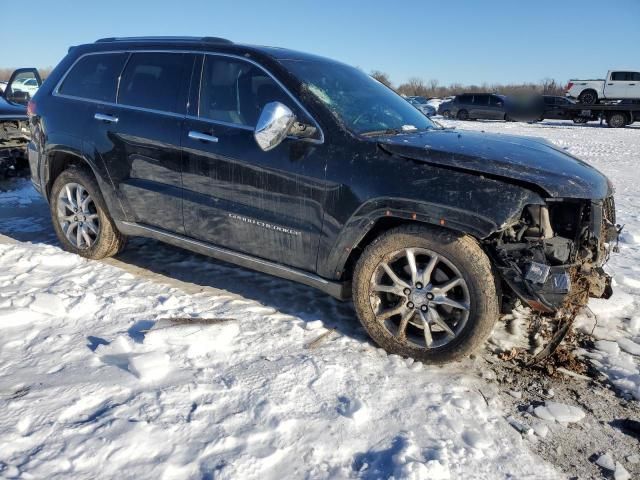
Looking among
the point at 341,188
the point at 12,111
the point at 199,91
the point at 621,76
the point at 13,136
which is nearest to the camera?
the point at 341,188

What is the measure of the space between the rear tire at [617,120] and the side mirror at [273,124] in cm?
2547

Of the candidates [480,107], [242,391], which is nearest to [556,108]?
[480,107]

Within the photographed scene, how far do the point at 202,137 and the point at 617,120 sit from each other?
83.8 ft

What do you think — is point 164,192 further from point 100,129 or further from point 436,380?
point 436,380

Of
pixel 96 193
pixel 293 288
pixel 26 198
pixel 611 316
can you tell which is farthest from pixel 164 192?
pixel 26 198

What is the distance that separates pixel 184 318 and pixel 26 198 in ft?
15.9

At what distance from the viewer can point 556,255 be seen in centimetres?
288

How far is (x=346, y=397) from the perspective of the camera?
2674 mm

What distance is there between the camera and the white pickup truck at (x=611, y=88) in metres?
26.4

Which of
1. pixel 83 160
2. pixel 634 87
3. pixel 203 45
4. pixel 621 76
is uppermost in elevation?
pixel 621 76

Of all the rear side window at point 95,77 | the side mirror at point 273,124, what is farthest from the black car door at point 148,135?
the side mirror at point 273,124

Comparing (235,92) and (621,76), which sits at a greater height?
(621,76)

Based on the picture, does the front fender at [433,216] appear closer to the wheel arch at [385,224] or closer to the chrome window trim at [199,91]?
the wheel arch at [385,224]

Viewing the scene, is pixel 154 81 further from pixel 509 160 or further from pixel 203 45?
pixel 509 160
